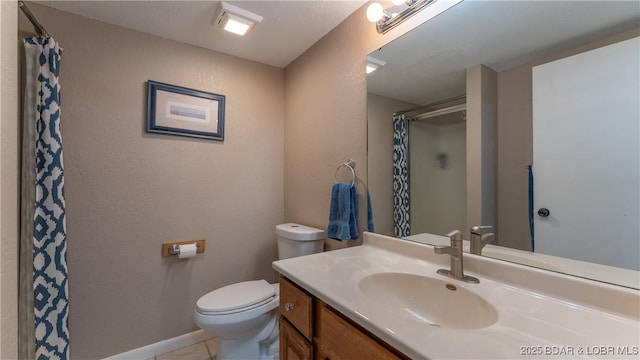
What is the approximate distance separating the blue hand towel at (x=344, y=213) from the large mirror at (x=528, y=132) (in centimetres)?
23

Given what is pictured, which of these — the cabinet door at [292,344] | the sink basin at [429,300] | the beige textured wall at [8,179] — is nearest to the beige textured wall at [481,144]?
the sink basin at [429,300]

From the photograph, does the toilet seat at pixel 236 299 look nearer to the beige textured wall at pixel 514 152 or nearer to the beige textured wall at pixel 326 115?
the beige textured wall at pixel 326 115

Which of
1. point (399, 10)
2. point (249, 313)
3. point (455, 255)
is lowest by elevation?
point (249, 313)

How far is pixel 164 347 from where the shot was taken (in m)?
1.68

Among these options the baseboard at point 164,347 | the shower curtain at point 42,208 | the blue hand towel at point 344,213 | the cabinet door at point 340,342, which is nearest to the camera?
the cabinet door at point 340,342

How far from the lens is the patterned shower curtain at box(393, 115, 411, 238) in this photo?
4.17 feet

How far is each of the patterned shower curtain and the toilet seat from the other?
2.76 ft

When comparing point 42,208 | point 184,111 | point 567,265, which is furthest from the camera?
point 184,111

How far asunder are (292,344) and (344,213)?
0.67 metres

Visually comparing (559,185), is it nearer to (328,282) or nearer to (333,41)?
(328,282)

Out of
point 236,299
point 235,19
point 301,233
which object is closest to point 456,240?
point 301,233

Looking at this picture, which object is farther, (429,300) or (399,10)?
(399,10)

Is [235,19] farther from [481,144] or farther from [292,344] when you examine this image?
[292,344]

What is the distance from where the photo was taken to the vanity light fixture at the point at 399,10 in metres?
1.08
